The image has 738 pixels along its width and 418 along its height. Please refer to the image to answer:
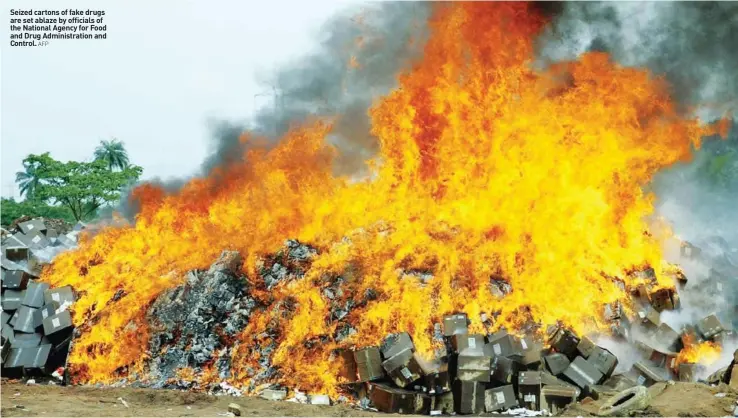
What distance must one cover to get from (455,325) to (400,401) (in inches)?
71.5

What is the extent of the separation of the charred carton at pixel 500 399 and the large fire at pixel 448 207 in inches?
62.3

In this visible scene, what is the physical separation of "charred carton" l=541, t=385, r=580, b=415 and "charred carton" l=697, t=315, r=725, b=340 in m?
3.91

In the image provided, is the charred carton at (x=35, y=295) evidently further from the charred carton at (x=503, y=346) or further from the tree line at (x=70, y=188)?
the tree line at (x=70, y=188)

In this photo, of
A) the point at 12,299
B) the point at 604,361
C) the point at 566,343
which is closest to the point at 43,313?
the point at 12,299

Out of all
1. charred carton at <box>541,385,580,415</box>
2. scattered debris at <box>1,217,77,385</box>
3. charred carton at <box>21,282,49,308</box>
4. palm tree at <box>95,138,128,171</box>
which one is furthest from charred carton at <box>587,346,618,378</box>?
palm tree at <box>95,138,128,171</box>

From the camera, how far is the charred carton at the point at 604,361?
11.1 m

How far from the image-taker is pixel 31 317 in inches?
531

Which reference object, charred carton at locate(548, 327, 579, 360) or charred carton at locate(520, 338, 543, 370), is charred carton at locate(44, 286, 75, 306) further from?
charred carton at locate(548, 327, 579, 360)

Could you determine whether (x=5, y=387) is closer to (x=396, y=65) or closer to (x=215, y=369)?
(x=215, y=369)

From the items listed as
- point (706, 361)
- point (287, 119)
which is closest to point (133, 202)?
point (287, 119)

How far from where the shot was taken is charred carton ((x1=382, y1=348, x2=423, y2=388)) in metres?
10.7

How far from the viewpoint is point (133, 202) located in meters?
15.9

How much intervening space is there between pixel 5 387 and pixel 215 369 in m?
4.07

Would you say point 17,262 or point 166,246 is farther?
point 17,262
